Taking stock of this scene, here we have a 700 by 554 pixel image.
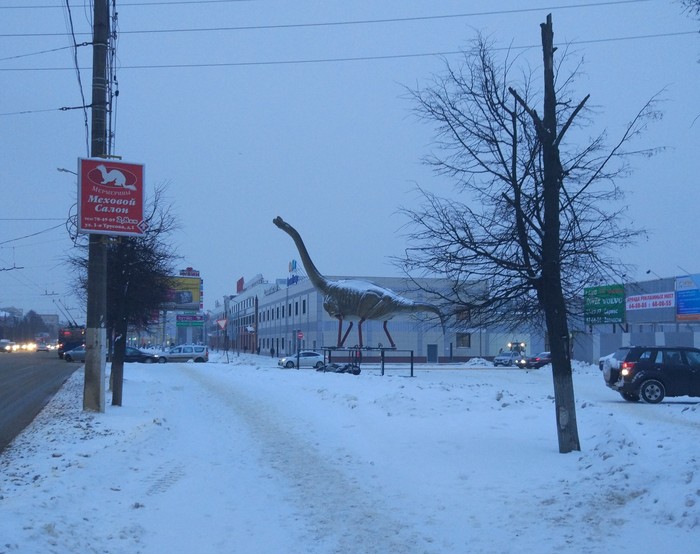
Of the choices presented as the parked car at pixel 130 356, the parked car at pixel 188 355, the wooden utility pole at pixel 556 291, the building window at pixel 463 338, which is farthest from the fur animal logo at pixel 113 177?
the parked car at pixel 188 355

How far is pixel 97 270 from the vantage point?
15102mm

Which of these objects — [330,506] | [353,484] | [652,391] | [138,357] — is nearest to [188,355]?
[138,357]

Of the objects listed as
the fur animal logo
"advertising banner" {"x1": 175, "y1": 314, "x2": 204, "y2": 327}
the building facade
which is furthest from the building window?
"advertising banner" {"x1": 175, "y1": 314, "x2": 204, "y2": 327}

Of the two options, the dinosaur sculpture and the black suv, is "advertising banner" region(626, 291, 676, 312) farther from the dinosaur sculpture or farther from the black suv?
the black suv

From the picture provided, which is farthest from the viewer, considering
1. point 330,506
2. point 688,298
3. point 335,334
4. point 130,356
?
point 335,334

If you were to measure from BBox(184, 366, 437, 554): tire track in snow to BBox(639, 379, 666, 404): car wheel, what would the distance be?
36.6ft

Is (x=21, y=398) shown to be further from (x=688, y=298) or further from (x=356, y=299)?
(x=688, y=298)

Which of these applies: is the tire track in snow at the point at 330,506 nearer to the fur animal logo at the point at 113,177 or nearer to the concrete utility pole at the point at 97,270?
the concrete utility pole at the point at 97,270

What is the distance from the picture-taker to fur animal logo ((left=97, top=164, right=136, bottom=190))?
50.1 feet

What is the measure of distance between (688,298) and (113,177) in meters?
40.3

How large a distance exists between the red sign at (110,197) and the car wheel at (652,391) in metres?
13.9

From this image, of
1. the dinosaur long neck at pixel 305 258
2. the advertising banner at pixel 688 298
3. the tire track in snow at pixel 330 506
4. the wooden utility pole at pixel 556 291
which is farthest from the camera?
the advertising banner at pixel 688 298

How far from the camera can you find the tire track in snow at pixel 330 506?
7004 millimetres

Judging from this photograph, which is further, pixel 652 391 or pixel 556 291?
pixel 652 391
